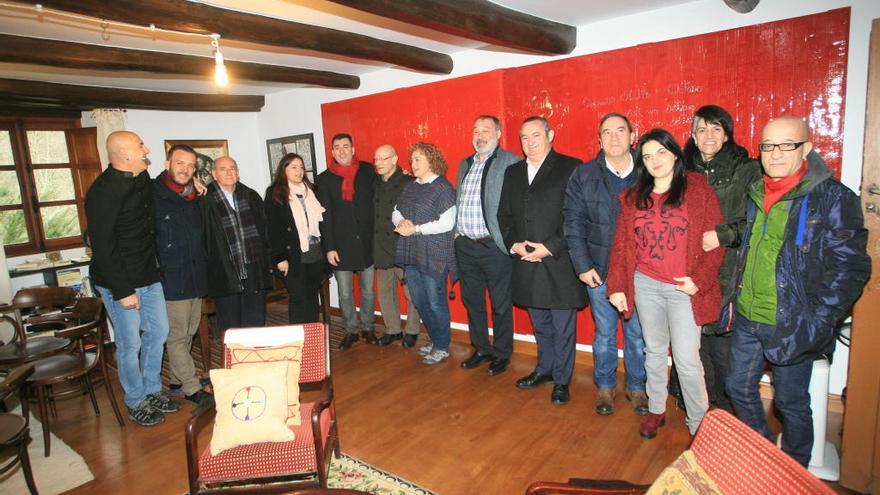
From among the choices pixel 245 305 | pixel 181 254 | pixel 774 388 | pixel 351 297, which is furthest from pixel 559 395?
pixel 181 254

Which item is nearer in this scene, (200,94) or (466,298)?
(466,298)

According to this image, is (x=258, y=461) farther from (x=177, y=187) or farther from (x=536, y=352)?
(x=536, y=352)

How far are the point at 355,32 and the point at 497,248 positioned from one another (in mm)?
1812

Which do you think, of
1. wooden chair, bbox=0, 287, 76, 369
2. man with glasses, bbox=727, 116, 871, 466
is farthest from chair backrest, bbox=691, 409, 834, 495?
wooden chair, bbox=0, 287, 76, 369

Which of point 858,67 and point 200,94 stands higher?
point 200,94

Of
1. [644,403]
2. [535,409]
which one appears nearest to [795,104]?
[644,403]

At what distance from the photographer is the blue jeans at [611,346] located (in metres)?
2.87

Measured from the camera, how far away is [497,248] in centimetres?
342

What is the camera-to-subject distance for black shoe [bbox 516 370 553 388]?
10.9 ft

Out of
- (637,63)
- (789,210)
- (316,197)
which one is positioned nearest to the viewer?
(789,210)

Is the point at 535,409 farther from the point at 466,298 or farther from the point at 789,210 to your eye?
the point at 789,210

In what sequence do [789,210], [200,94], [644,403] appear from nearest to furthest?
[789,210] < [644,403] < [200,94]

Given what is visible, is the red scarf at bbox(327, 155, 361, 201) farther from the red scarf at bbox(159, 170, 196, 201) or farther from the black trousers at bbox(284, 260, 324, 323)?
the red scarf at bbox(159, 170, 196, 201)

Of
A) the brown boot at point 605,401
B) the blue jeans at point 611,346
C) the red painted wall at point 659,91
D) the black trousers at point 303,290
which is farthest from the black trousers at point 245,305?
the brown boot at point 605,401
